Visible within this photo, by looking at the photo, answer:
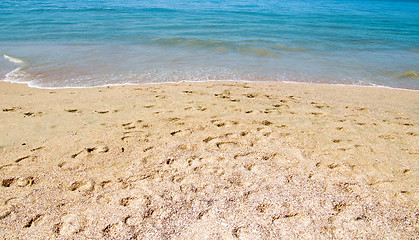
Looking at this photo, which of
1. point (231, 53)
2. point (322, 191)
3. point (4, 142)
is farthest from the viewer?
point (231, 53)

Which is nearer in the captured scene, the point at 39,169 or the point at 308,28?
the point at 39,169

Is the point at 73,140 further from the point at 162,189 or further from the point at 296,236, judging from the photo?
the point at 296,236

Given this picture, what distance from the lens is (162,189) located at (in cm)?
300

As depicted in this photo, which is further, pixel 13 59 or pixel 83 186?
pixel 13 59

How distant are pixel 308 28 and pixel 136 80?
13803 millimetres

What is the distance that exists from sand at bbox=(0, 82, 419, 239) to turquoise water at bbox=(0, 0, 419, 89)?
10.9 ft

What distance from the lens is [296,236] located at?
2406 millimetres

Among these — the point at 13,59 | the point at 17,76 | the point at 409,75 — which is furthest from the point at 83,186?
the point at 409,75

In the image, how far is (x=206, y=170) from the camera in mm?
3346

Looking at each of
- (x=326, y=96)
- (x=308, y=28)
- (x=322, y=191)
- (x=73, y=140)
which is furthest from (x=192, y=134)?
(x=308, y=28)

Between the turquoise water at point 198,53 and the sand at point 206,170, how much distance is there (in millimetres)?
3317

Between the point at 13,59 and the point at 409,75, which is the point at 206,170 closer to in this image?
the point at 409,75

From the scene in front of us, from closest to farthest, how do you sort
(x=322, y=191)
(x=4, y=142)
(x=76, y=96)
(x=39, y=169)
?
(x=322, y=191) < (x=39, y=169) < (x=4, y=142) < (x=76, y=96)

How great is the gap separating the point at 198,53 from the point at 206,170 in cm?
880
